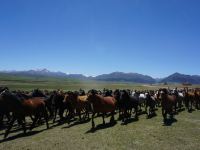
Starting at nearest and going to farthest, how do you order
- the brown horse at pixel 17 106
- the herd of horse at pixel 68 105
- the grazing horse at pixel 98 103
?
1. the brown horse at pixel 17 106
2. the herd of horse at pixel 68 105
3. the grazing horse at pixel 98 103

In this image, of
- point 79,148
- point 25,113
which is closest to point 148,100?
point 25,113

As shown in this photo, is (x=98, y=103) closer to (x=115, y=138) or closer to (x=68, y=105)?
(x=68, y=105)

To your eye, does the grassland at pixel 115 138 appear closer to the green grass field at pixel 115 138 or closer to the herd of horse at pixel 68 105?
the green grass field at pixel 115 138

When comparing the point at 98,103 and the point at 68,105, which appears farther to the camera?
the point at 68,105

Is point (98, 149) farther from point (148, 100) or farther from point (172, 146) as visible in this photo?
point (148, 100)

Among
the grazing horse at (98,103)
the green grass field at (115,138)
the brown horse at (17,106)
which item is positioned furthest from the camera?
the grazing horse at (98,103)

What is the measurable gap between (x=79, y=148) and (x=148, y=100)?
17.3m

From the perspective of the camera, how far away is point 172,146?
17.2 m

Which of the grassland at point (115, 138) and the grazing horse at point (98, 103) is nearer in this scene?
the grassland at point (115, 138)

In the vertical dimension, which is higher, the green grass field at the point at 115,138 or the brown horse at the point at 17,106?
the brown horse at the point at 17,106

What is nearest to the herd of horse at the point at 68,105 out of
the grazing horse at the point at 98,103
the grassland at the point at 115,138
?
the grazing horse at the point at 98,103

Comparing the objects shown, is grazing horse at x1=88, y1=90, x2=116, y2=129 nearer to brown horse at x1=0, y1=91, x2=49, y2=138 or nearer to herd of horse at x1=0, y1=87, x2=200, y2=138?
herd of horse at x1=0, y1=87, x2=200, y2=138

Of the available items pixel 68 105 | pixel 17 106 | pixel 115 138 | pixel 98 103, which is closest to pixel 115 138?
pixel 115 138

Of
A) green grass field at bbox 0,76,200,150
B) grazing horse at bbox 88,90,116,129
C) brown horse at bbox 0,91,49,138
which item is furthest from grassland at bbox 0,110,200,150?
grazing horse at bbox 88,90,116,129
